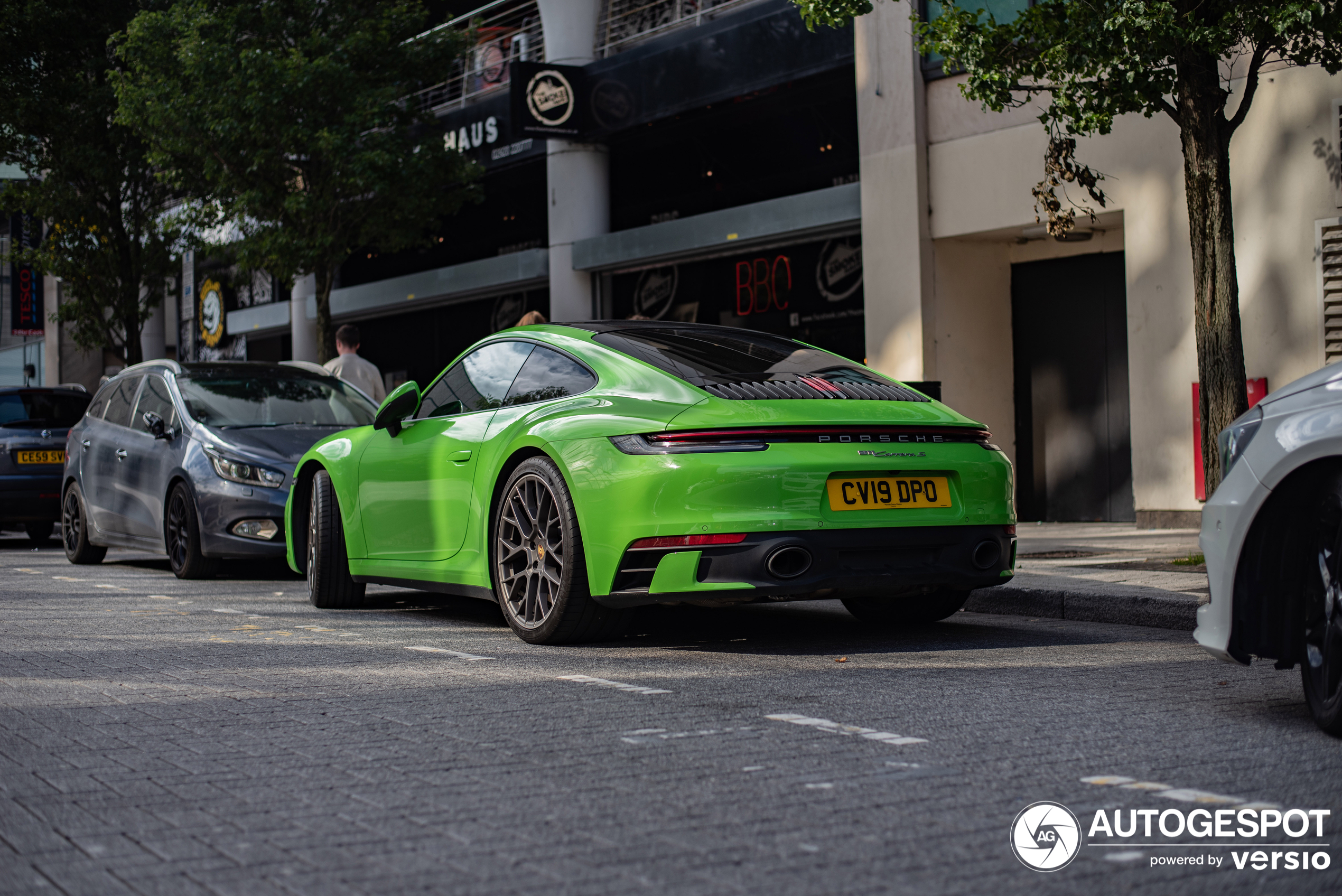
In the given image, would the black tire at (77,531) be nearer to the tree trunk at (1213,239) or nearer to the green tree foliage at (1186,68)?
the green tree foliage at (1186,68)

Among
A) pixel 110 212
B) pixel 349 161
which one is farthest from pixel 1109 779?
pixel 110 212

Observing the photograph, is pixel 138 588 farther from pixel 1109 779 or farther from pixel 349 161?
pixel 349 161

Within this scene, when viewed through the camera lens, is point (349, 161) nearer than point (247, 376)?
No

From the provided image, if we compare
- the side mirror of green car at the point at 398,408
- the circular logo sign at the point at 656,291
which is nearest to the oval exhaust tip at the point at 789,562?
the side mirror of green car at the point at 398,408

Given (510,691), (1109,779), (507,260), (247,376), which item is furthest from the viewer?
(507,260)

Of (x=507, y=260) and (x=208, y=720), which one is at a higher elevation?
(x=507, y=260)

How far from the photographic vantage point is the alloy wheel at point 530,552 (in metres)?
6.14

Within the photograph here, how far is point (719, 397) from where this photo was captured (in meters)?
5.90

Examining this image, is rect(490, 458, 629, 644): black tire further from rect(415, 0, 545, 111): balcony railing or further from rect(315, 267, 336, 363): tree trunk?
rect(415, 0, 545, 111): balcony railing

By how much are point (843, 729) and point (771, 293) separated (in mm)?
14152

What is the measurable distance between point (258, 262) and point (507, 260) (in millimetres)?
3973

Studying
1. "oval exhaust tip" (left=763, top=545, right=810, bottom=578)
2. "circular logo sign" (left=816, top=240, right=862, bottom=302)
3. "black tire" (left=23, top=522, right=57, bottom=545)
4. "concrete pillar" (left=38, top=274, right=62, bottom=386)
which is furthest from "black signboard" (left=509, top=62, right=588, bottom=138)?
"concrete pillar" (left=38, top=274, right=62, bottom=386)
